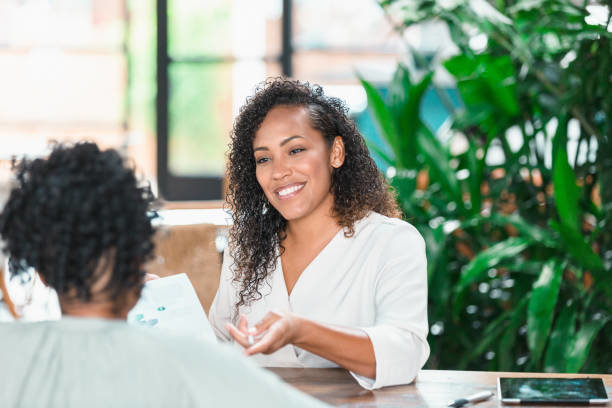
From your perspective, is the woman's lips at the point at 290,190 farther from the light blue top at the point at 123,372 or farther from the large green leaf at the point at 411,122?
the large green leaf at the point at 411,122

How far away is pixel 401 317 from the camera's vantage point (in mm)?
1643

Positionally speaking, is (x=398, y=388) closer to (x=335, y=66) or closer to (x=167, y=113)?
(x=167, y=113)

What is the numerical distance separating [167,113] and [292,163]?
13.4 feet

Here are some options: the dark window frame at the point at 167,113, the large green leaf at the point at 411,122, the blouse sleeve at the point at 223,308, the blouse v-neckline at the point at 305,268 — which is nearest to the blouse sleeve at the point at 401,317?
the blouse v-neckline at the point at 305,268

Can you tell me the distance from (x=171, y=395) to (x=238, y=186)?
1172mm

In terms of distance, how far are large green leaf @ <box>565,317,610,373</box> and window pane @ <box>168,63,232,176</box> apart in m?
3.66

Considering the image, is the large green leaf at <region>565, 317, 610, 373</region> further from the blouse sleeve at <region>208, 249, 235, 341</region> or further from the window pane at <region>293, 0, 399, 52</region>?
the window pane at <region>293, 0, 399, 52</region>

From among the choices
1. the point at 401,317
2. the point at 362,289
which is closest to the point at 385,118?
the point at 362,289

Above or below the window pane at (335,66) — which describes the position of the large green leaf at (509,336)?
below

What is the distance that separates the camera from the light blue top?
90 cm

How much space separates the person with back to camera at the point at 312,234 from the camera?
1729mm

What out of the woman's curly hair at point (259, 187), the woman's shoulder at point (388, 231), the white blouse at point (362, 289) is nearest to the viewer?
the white blouse at point (362, 289)

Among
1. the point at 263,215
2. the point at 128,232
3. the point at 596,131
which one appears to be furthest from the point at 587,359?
the point at 128,232

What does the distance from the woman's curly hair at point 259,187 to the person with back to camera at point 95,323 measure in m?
0.81
